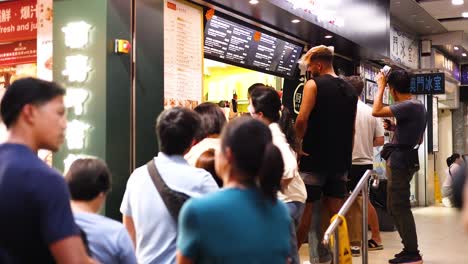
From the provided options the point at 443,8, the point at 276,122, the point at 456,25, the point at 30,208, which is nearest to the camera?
the point at 30,208

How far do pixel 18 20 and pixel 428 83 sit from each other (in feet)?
28.2

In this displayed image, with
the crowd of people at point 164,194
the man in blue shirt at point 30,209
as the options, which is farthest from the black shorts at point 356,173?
the man in blue shirt at point 30,209

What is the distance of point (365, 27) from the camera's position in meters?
8.09

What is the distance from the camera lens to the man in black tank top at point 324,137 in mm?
3979

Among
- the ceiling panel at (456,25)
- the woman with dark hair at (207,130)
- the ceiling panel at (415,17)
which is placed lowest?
the woman with dark hair at (207,130)

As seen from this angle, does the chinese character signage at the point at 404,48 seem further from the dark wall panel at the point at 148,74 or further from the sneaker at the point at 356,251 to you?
the dark wall panel at the point at 148,74

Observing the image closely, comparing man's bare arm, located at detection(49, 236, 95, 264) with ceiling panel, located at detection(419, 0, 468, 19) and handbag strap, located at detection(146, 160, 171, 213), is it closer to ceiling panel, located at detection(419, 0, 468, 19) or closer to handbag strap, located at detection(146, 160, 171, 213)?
handbag strap, located at detection(146, 160, 171, 213)

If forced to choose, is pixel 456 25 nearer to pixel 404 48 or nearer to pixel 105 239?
pixel 404 48

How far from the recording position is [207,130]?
303cm

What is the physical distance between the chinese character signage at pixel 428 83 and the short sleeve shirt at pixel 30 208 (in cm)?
1040

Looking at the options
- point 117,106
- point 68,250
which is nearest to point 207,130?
point 68,250

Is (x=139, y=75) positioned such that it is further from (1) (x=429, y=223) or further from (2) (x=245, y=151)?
(1) (x=429, y=223)

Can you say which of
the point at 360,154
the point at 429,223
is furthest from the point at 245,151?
the point at 429,223

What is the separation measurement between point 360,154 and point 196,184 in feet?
12.7
